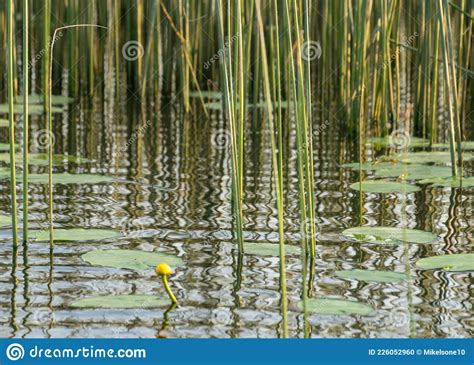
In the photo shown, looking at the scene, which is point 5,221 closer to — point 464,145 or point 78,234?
point 78,234

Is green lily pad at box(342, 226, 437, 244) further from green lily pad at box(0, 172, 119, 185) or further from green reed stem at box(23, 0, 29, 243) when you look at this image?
green lily pad at box(0, 172, 119, 185)

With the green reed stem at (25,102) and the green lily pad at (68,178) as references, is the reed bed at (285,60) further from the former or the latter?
the green reed stem at (25,102)

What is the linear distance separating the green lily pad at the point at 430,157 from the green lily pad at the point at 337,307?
2.96 m

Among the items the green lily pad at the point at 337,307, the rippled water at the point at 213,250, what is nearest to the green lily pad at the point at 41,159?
the rippled water at the point at 213,250

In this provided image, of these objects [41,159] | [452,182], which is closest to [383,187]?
[452,182]

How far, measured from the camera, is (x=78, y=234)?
4613 millimetres

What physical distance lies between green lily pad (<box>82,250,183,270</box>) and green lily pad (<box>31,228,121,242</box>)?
273 mm

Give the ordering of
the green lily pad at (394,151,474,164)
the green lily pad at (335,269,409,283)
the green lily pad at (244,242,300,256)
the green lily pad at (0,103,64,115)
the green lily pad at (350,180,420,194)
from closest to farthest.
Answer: the green lily pad at (335,269,409,283)
the green lily pad at (244,242,300,256)
the green lily pad at (350,180,420,194)
the green lily pad at (394,151,474,164)
the green lily pad at (0,103,64,115)

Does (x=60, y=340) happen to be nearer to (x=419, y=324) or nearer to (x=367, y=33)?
(x=419, y=324)

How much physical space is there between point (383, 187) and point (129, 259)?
1978 mm

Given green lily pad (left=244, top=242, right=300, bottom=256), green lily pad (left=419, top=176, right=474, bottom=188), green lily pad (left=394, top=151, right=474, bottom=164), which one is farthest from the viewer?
green lily pad (left=394, top=151, right=474, bottom=164)

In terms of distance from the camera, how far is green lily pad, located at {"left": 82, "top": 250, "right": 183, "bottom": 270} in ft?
13.6

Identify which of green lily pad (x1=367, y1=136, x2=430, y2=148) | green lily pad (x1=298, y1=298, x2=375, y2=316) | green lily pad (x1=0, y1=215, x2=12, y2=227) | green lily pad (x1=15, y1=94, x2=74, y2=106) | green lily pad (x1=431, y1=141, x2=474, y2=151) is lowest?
green lily pad (x1=298, y1=298, x2=375, y2=316)

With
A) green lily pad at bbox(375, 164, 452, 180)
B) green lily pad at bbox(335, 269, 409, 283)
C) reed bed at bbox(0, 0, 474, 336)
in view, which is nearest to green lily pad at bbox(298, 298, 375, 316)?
green lily pad at bbox(335, 269, 409, 283)
